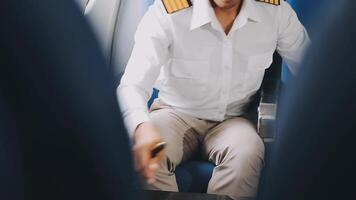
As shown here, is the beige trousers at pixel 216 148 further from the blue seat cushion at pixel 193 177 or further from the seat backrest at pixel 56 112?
the seat backrest at pixel 56 112

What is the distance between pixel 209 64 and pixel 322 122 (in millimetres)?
886

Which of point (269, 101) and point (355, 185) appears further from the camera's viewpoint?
point (269, 101)

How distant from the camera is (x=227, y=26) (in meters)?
1.21

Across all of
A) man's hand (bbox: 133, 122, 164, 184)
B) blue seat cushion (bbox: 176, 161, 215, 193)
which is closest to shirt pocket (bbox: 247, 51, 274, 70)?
blue seat cushion (bbox: 176, 161, 215, 193)

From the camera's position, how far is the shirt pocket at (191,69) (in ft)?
3.93

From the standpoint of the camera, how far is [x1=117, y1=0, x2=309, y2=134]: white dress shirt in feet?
3.84

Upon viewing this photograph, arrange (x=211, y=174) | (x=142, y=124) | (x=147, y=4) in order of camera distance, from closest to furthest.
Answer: (x=142, y=124)
(x=211, y=174)
(x=147, y=4)

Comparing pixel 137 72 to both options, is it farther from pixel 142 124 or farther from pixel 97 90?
pixel 97 90

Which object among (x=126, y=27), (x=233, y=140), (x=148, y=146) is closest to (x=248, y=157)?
(x=233, y=140)

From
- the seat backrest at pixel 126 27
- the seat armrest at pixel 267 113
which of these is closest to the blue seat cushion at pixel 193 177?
the seat armrest at pixel 267 113

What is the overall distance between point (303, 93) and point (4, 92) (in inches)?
6.7

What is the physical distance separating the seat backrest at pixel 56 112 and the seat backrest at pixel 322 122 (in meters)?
0.10

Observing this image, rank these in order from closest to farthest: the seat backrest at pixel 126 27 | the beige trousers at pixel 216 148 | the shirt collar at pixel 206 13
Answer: the beige trousers at pixel 216 148
the shirt collar at pixel 206 13
the seat backrest at pixel 126 27

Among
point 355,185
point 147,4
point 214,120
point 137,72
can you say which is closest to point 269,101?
point 214,120
